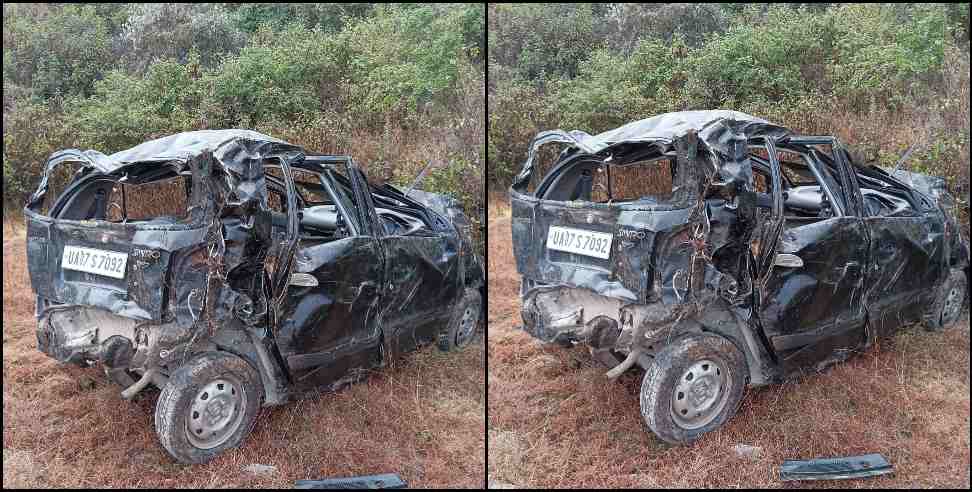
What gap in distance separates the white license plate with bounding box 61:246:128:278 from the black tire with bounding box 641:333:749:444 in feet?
8.41

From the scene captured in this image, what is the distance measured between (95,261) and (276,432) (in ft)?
4.30

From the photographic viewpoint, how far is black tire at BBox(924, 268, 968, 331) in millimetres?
5473

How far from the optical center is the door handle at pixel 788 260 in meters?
Result: 3.78

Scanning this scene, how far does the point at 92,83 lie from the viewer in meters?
5.16

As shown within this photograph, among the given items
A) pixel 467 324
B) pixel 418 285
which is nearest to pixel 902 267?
pixel 467 324

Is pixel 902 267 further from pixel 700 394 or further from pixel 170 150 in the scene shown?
pixel 170 150

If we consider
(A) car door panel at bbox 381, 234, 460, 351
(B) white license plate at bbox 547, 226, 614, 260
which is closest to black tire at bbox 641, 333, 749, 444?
(B) white license plate at bbox 547, 226, 614, 260

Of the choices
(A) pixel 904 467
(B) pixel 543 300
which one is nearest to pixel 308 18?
(B) pixel 543 300

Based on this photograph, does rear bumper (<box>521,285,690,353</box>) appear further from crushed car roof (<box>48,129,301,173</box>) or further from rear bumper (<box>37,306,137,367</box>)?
rear bumper (<box>37,306,137,367</box>)

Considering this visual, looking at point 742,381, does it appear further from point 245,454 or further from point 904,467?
point 245,454

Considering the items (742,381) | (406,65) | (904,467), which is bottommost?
(904,467)

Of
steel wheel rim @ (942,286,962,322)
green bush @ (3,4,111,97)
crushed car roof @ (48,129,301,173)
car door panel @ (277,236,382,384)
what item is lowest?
steel wheel rim @ (942,286,962,322)

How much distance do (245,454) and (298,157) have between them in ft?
5.24

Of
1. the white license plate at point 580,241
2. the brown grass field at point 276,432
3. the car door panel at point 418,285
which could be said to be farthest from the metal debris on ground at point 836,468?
the car door panel at point 418,285
